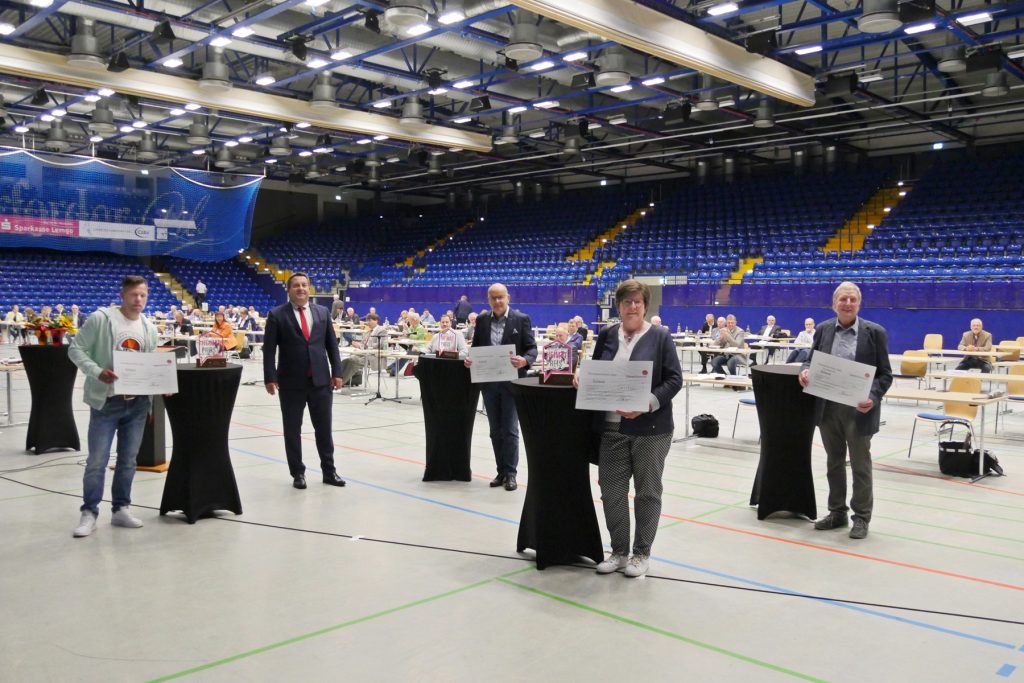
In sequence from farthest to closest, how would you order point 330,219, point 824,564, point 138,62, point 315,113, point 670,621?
→ point 330,219
point 315,113
point 138,62
point 824,564
point 670,621

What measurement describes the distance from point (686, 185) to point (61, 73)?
67.3ft

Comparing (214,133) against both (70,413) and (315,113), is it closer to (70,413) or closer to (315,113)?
(315,113)

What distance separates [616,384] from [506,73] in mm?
13760

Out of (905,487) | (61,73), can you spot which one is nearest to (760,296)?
(905,487)

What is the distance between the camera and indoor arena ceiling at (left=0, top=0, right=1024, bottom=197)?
1256 centimetres

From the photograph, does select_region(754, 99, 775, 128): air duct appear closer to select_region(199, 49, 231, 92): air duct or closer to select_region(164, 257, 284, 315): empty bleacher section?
select_region(199, 49, 231, 92): air duct

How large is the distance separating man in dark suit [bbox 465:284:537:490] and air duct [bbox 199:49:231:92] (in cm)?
1168

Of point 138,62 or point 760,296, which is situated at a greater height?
point 138,62

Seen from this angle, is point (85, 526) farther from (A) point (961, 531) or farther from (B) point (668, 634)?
(A) point (961, 531)

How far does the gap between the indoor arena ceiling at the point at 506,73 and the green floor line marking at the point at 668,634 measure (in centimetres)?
793

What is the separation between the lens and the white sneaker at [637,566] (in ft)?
13.4

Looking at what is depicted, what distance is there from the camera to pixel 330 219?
3612 centimetres

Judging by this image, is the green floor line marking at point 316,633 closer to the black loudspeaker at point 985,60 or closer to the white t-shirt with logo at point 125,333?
the white t-shirt with logo at point 125,333

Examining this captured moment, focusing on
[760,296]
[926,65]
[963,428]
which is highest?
[926,65]
